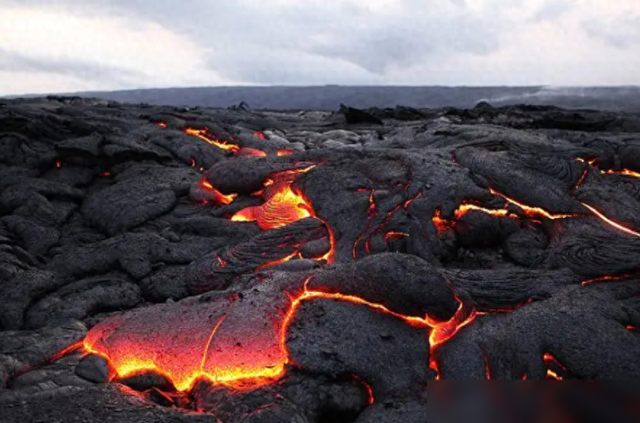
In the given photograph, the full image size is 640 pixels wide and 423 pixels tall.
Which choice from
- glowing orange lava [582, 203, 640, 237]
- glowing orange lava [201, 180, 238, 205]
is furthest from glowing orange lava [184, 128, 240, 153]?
glowing orange lava [582, 203, 640, 237]

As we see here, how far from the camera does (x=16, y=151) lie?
1098cm

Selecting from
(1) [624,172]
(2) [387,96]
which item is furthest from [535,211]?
(2) [387,96]

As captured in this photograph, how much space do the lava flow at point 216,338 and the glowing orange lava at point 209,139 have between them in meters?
7.84

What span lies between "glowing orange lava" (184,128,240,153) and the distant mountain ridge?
22057mm

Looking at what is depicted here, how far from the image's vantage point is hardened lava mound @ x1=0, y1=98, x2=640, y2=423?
5008mm

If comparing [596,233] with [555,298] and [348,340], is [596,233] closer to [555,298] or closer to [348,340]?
[555,298]

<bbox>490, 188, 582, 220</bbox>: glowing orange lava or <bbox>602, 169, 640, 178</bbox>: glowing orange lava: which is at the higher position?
<bbox>602, 169, 640, 178</bbox>: glowing orange lava

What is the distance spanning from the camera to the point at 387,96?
38.5m

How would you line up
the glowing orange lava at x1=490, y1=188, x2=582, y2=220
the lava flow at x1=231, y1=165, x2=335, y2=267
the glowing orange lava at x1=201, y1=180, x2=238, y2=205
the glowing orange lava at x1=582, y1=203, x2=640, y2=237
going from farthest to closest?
the glowing orange lava at x1=201, y1=180, x2=238, y2=205, the lava flow at x1=231, y1=165, x2=335, y2=267, the glowing orange lava at x1=490, y1=188, x2=582, y2=220, the glowing orange lava at x1=582, y1=203, x2=640, y2=237

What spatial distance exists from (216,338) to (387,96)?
35443mm

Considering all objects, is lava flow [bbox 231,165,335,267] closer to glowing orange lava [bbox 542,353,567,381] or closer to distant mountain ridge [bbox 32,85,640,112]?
glowing orange lava [bbox 542,353,567,381]

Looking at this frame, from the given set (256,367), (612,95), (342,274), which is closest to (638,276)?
(342,274)

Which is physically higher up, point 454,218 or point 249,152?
point 249,152

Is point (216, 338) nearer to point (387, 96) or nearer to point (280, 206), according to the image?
point (280, 206)
